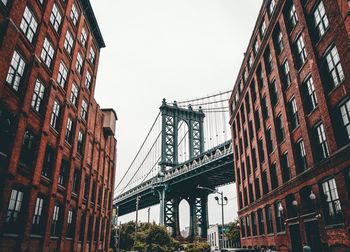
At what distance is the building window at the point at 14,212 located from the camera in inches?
583

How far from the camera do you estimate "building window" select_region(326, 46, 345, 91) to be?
1639 centimetres

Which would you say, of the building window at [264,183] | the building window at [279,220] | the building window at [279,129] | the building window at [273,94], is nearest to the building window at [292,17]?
the building window at [273,94]

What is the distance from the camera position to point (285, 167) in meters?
24.6

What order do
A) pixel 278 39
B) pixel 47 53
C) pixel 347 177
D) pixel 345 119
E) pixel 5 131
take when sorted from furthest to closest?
pixel 278 39
pixel 47 53
pixel 345 119
pixel 347 177
pixel 5 131

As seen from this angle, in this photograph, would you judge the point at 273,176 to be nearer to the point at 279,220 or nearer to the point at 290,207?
the point at 279,220

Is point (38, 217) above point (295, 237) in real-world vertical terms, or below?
above

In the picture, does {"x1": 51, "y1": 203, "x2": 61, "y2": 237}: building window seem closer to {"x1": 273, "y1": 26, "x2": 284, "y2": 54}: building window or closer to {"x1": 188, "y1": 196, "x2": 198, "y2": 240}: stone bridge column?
{"x1": 273, "y1": 26, "x2": 284, "y2": 54}: building window

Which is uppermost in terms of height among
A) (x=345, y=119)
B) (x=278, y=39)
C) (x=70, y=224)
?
(x=278, y=39)

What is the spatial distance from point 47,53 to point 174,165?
59.0 meters

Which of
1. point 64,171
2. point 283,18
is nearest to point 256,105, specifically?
point 283,18

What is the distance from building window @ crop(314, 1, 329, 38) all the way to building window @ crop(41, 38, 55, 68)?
17.6m

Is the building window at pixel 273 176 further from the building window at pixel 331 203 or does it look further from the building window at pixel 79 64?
the building window at pixel 79 64

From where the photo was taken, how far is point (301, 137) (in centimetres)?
2109

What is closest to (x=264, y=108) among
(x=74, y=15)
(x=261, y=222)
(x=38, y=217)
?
(x=261, y=222)
